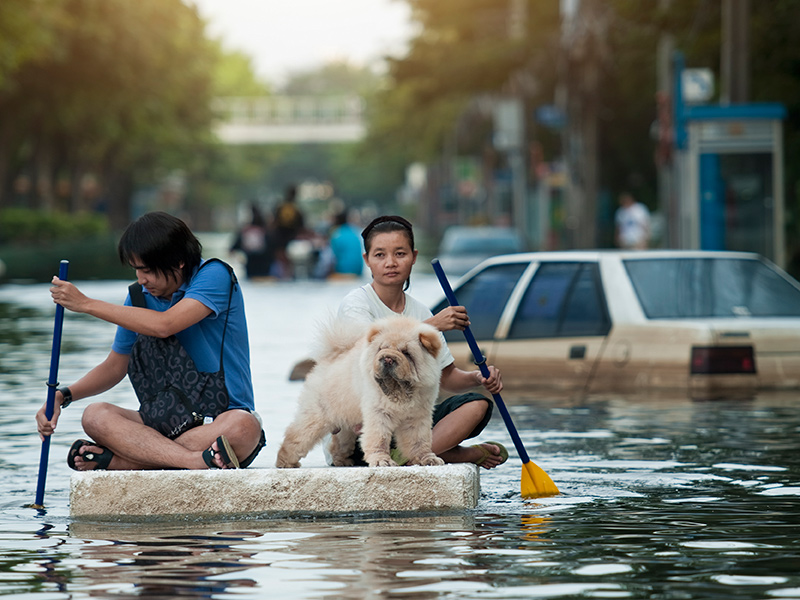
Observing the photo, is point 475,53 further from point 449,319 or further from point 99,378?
point 449,319

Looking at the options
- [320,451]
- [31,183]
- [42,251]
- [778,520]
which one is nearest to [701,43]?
[320,451]

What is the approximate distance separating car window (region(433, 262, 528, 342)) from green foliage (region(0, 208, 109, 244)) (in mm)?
39469

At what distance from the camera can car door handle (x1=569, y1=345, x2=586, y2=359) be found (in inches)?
537

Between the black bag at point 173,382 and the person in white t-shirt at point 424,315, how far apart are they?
0.64m

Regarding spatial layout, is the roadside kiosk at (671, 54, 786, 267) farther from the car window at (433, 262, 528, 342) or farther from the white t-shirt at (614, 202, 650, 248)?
the white t-shirt at (614, 202, 650, 248)

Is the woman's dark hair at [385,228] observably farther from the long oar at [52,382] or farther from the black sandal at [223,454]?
the long oar at [52,382]

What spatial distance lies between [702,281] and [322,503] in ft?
22.2

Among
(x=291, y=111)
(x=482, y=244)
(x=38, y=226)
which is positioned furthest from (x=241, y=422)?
(x=291, y=111)

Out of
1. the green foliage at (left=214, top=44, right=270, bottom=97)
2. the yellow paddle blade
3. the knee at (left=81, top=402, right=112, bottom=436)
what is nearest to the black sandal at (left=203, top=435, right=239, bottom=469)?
the knee at (left=81, top=402, right=112, bottom=436)

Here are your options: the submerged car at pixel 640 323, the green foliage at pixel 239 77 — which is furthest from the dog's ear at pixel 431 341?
the green foliage at pixel 239 77

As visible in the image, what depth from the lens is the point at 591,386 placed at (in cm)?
1369

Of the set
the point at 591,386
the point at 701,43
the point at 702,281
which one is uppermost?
the point at 701,43

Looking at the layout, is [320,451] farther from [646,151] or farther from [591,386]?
[646,151]

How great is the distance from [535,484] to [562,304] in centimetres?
573
